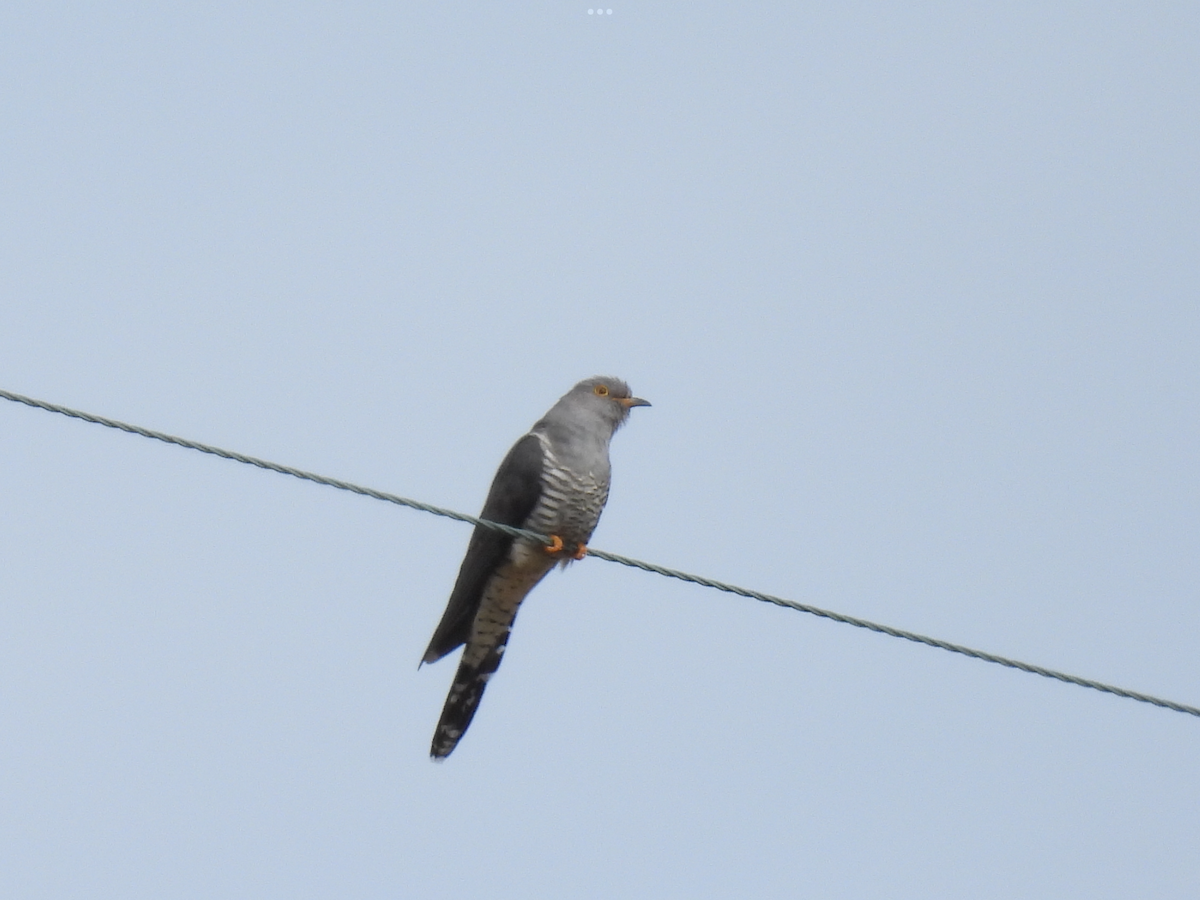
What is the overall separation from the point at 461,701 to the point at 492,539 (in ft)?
2.57

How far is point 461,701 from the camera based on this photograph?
668 centimetres

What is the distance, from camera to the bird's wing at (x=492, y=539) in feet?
20.6

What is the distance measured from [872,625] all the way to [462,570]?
2874 millimetres

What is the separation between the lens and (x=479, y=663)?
6711 millimetres

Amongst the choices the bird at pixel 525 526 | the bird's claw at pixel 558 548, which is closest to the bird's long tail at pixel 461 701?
the bird at pixel 525 526

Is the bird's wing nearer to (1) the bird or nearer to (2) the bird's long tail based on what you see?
(1) the bird

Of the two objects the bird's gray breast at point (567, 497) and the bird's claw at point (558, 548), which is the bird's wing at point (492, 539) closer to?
the bird's gray breast at point (567, 497)

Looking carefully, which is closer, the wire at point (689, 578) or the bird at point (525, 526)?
the wire at point (689, 578)

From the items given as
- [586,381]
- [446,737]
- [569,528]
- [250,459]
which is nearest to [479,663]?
[446,737]

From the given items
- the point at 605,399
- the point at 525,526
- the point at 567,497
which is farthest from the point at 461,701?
the point at 605,399

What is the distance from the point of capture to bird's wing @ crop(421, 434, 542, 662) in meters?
6.29

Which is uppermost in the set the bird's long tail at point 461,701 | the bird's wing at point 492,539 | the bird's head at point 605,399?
the bird's head at point 605,399

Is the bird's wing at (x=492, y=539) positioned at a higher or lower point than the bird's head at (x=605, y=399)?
lower

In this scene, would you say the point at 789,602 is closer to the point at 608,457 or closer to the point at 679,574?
the point at 679,574
